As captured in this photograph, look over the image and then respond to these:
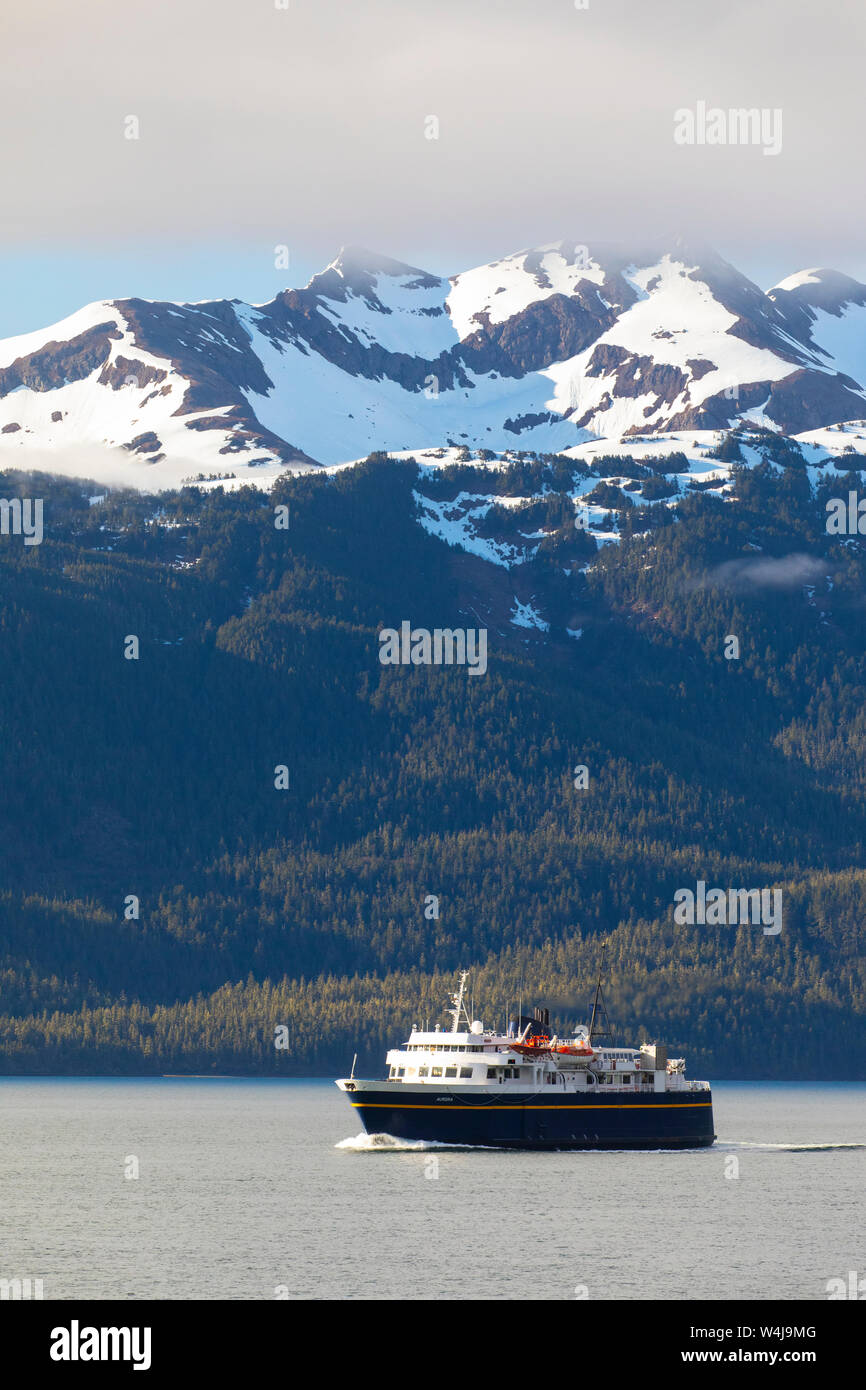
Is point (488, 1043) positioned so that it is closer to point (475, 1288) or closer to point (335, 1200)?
point (335, 1200)

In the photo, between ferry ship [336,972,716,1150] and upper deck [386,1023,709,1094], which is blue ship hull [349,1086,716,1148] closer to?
ferry ship [336,972,716,1150]

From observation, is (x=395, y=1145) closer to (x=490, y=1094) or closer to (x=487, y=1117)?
(x=487, y=1117)

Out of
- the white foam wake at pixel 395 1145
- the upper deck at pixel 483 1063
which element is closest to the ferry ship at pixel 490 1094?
the upper deck at pixel 483 1063

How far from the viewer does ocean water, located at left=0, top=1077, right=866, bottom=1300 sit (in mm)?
126062

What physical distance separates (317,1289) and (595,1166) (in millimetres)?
68352

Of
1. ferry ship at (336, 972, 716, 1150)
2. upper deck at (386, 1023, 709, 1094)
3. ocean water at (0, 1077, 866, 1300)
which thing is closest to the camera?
ocean water at (0, 1077, 866, 1300)

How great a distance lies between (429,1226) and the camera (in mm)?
146625

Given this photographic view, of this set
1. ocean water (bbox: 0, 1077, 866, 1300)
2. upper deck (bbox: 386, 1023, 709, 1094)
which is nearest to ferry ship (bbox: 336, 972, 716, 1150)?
upper deck (bbox: 386, 1023, 709, 1094)

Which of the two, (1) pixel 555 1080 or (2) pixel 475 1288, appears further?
(1) pixel 555 1080

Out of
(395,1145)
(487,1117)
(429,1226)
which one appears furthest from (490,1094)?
(429,1226)
